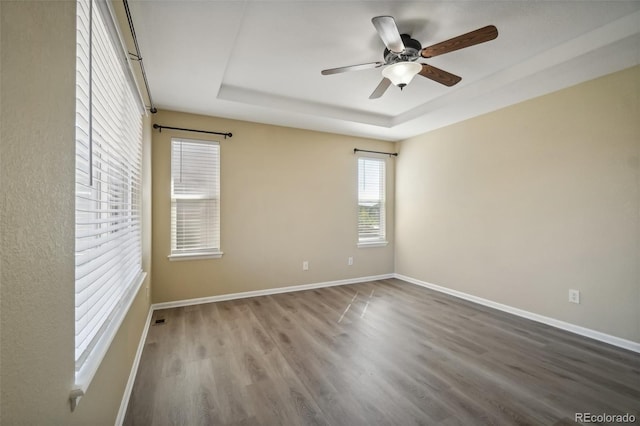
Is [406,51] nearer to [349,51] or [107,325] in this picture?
[349,51]

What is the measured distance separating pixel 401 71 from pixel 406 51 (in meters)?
0.18

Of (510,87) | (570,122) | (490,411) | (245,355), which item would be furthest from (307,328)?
(570,122)

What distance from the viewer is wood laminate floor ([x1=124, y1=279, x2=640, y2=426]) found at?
5.80 ft

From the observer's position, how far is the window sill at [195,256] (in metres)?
3.62

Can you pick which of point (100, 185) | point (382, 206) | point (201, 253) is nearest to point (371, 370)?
point (100, 185)

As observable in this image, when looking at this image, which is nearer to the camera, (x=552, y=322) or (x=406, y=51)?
(x=406, y=51)

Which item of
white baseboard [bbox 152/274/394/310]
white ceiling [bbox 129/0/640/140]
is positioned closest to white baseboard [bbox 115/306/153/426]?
white baseboard [bbox 152/274/394/310]

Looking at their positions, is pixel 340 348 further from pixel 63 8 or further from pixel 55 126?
pixel 63 8

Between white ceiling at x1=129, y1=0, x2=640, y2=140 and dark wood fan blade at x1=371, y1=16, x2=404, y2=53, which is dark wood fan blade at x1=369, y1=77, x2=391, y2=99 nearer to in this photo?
white ceiling at x1=129, y1=0, x2=640, y2=140

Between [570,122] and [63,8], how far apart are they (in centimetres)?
401

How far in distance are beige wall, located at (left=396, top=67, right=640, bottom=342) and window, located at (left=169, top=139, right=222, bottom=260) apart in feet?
10.9

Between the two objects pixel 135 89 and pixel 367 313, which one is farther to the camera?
pixel 367 313

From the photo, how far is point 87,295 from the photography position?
3.89 feet

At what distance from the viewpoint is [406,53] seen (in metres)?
2.29
